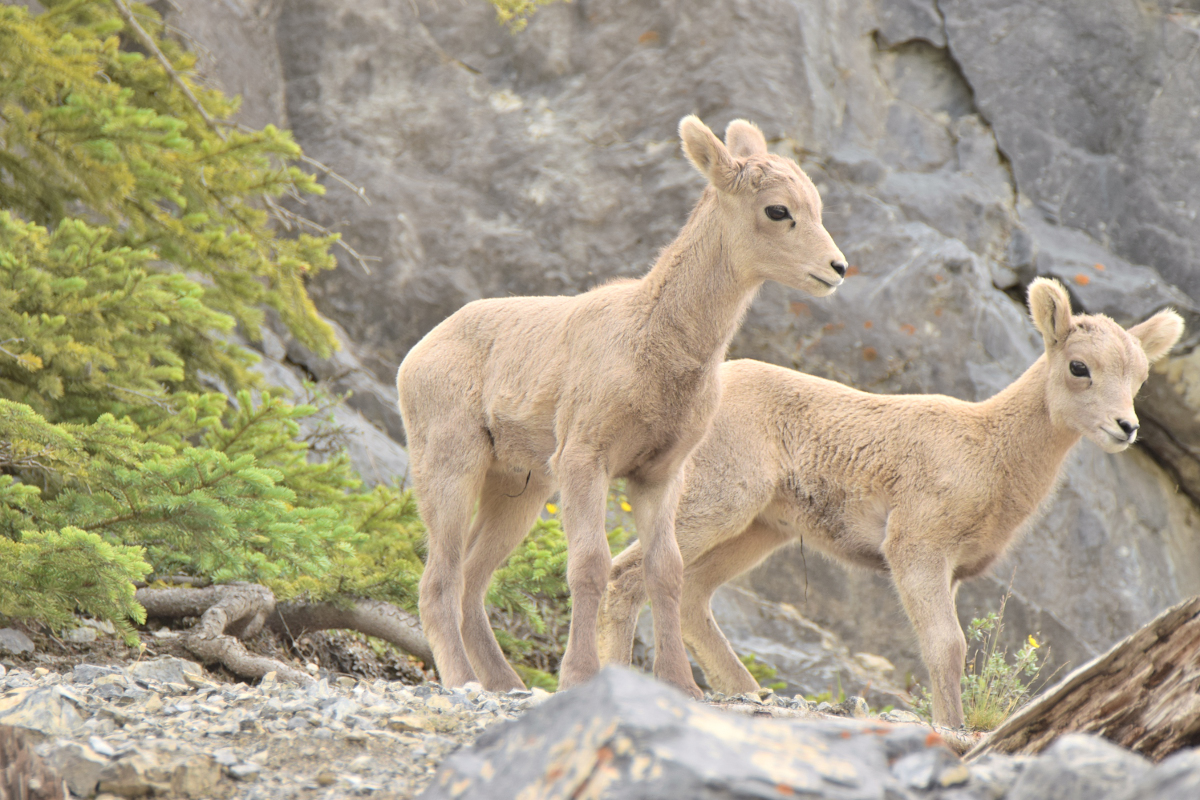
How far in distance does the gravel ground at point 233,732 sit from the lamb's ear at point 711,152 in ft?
8.76

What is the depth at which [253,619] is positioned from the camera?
6.34 metres

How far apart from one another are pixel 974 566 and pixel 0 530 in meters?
5.72

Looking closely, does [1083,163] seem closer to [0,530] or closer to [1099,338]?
[1099,338]

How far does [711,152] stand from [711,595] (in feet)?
11.3

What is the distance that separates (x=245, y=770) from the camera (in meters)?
3.02

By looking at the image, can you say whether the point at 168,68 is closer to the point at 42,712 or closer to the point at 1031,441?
the point at 42,712

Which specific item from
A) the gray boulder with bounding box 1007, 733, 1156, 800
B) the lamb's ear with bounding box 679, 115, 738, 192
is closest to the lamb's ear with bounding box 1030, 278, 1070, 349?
the lamb's ear with bounding box 679, 115, 738, 192

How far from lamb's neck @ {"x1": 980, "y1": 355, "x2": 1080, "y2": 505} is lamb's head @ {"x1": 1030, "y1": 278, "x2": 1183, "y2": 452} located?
0.27 feet

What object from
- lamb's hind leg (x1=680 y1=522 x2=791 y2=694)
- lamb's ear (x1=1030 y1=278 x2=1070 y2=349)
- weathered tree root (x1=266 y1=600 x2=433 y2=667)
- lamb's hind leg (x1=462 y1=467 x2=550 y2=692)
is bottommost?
lamb's hind leg (x1=680 y1=522 x2=791 y2=694)

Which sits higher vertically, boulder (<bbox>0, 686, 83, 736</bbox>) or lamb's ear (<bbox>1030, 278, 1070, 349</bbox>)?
boulder (<bbox>0, 686, 83, 736</bbox>)

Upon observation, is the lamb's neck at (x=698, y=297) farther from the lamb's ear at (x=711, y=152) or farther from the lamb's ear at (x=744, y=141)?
the lamb's ear at (x=744, y=141)

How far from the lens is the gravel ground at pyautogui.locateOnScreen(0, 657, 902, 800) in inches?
115

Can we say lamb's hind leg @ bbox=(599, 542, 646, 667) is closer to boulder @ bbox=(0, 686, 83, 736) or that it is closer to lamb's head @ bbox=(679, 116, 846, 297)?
lamb's head @ bbox=(679, 116, 846, 297)

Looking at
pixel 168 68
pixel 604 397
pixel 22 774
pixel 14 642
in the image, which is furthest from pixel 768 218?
pixel 168 68
